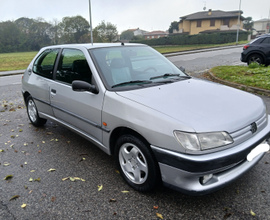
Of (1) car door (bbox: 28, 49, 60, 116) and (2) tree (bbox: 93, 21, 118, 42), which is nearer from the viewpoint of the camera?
(1) car door (bbox: 28, 49, 60, 116)

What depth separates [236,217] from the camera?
234 cm

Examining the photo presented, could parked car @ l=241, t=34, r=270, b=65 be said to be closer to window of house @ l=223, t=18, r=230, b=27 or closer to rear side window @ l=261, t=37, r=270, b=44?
rear side window @ l=261, t=37, r=270, b=44

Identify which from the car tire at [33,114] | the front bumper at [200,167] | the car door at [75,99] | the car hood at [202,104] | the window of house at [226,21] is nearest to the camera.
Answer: the front bumper at [200,167]

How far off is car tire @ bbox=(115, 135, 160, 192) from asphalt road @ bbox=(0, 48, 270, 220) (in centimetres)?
14

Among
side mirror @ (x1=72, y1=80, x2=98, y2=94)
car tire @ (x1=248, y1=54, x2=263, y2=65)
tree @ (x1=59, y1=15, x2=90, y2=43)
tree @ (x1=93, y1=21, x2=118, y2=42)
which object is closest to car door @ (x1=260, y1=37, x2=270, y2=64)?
car tire @ (x1=248, y1=54, x2=263, y2=65)

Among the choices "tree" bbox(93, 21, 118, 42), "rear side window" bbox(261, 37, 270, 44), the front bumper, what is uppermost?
"tree" bbox(93, 21, 118, 42)

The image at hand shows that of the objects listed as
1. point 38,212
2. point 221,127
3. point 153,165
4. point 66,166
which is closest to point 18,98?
point 66,166

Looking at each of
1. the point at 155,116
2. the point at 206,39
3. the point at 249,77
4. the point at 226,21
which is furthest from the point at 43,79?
the point at 226,21

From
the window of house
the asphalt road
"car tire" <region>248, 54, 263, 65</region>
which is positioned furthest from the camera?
the window of house

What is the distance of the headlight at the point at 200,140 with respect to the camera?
217cm

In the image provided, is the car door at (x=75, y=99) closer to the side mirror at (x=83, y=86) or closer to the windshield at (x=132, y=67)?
the side mirror at (x=83, y=86)

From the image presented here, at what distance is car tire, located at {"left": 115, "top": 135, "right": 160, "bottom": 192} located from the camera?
249cm

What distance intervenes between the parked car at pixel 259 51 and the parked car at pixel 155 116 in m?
8.92

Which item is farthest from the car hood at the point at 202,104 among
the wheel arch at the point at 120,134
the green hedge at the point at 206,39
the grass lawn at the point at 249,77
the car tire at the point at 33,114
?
the green hedge at the point at 206,39
